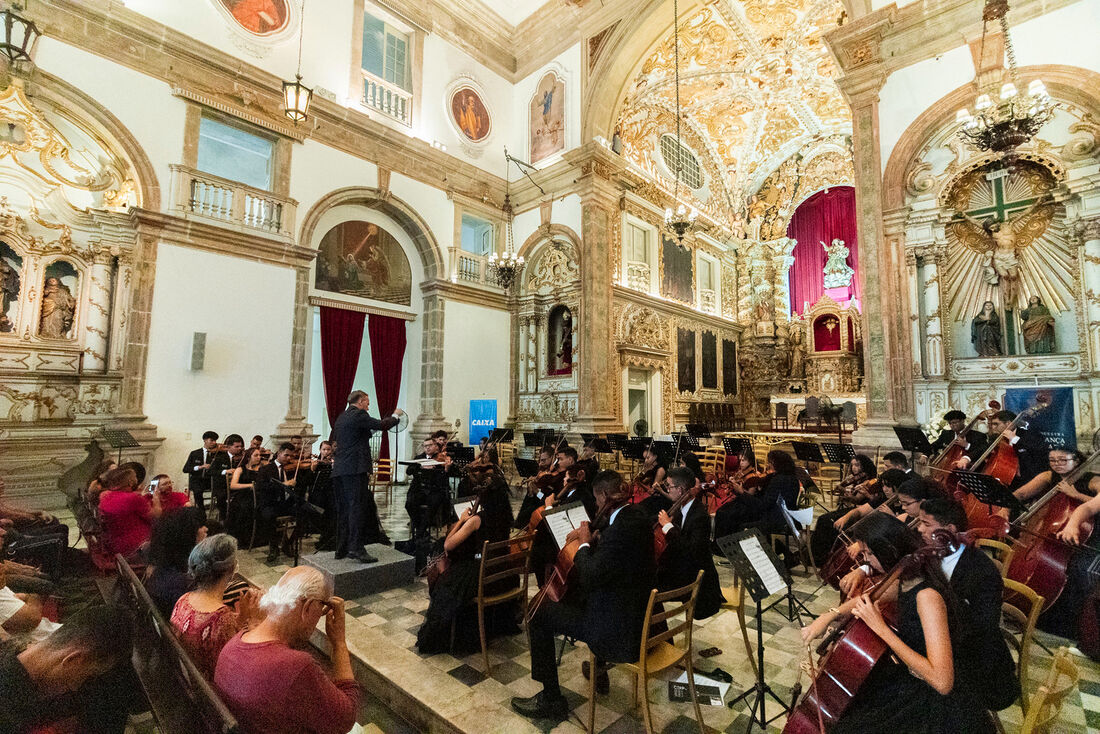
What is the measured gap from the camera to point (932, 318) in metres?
8.07

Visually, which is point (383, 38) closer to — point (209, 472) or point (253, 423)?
point (253, 423)

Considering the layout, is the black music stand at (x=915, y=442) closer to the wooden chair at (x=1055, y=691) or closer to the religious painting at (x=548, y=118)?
the wooden chair at (x=1055, y=691)

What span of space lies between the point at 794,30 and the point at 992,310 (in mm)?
8512

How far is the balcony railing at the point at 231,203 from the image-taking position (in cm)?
830

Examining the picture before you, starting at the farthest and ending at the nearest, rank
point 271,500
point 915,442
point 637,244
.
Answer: point 637,244
point 915,442
point 271,500

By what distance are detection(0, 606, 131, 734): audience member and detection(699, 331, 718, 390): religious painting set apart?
602 inches

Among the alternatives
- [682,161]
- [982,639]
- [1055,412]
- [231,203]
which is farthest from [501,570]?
[682,161]

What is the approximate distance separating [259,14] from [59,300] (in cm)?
619

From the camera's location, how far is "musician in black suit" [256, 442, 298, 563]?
566 centimetres

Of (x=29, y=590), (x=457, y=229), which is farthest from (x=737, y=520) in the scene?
(x=457, y=229)

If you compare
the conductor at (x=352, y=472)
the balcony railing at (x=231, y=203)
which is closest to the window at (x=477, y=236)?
the balcony railing at (x=231, y=203)

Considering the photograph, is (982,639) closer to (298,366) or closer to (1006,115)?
(1006,115)

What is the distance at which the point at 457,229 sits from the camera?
12.5m

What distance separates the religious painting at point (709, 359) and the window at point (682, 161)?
4.82 metres
